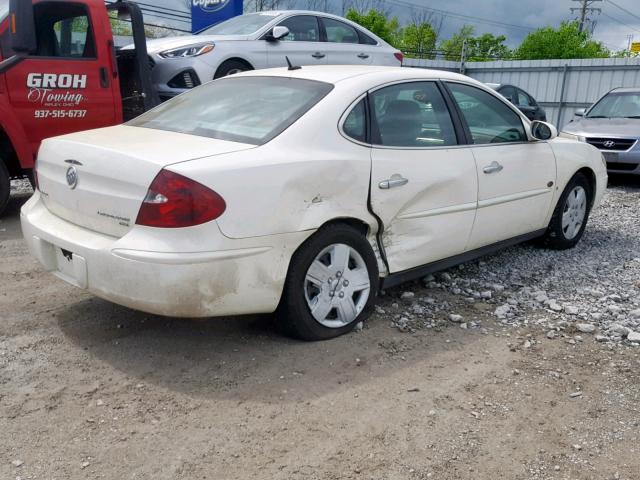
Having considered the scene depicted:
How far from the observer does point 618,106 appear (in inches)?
444

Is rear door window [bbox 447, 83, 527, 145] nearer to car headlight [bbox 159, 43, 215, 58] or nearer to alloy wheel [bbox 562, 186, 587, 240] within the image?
alloy wheel [bbox 562, 186, 587, 240]

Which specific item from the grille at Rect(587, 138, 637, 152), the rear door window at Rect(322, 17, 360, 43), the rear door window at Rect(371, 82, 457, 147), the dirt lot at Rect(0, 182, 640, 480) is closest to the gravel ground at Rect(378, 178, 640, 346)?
the dirt lot at Rect(0, 182, 640, 480)

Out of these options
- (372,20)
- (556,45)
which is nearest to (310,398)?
(372,20)

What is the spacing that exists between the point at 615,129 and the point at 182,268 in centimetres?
905

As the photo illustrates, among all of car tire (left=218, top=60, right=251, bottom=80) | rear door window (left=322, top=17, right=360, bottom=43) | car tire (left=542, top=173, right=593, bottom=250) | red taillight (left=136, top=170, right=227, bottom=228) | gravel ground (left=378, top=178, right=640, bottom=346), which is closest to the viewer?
red taillight (left=136, top=170, right=227, bottom=228)

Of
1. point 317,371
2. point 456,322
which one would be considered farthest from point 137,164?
point 456,322

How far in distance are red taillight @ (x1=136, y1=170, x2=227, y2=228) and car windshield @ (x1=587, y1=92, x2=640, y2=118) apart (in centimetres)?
974

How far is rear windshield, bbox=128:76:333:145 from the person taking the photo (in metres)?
3.71

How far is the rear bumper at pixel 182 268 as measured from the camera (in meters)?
3.14

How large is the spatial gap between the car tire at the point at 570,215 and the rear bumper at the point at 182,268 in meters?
3.07

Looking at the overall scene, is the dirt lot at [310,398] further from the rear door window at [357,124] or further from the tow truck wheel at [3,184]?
the tow truck wheel at [3,184]

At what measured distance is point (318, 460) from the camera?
2744 millimetres

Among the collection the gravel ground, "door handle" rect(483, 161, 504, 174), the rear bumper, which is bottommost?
the gravel ground

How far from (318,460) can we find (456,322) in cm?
177
